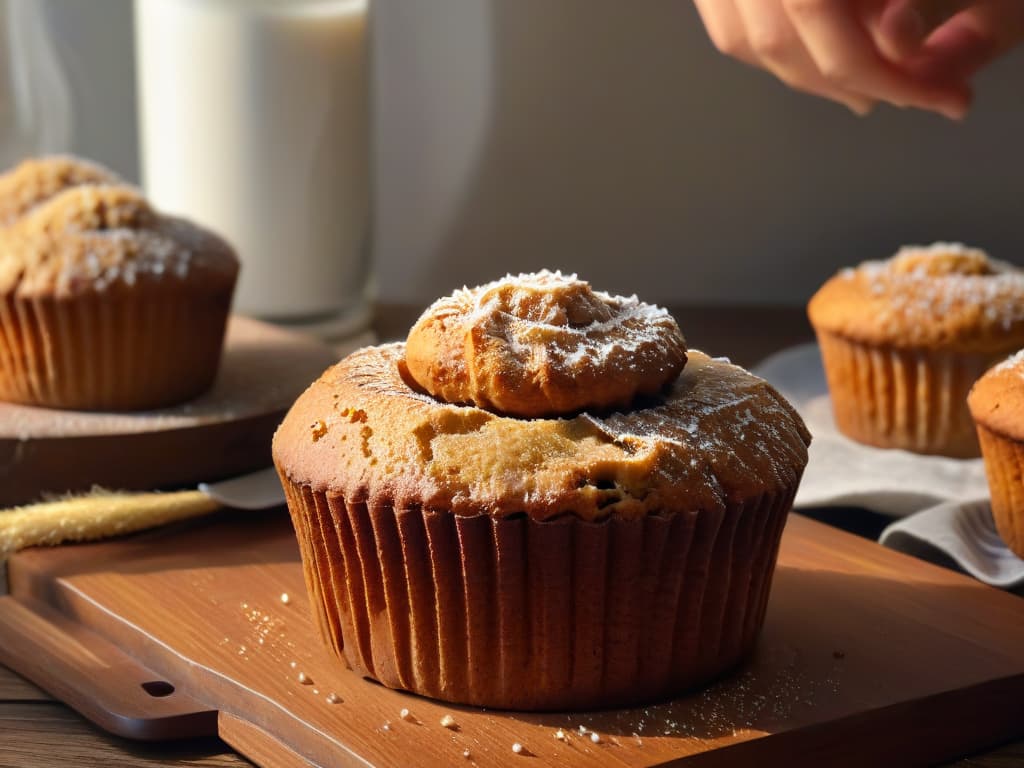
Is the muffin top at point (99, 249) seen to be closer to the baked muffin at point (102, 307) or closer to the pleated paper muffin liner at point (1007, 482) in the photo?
the baked muffin at point (102, 307)

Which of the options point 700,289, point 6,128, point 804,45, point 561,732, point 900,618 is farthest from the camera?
point 700,289

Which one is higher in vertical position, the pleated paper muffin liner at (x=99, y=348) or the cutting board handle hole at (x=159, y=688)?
the pleated paper muffin liner at (x=99, y=348)

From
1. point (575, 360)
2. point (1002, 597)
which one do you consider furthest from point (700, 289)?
point (575, 360)

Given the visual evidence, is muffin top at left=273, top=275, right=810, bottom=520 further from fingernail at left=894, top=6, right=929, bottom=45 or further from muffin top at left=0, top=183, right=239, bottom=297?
muffin top at left=0, top=183, right=239, bottom=297

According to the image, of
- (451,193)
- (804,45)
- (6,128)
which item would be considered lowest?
(451,193)

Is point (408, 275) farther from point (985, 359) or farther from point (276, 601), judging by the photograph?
point (276, 601)

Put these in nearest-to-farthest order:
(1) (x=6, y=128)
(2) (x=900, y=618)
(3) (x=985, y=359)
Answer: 1. (2) (x=900, y=618)
2. (3) (x=985, y=359)
3. (1) (x=6, y=128)

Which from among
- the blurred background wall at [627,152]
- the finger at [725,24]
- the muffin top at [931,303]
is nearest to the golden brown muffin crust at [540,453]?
the finger at [725,24]
